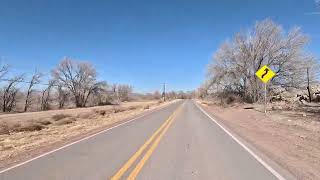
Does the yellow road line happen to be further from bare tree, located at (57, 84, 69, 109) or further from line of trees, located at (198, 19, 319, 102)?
bare tree, located at (57, 84, 69, 109)

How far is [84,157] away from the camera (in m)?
8.78

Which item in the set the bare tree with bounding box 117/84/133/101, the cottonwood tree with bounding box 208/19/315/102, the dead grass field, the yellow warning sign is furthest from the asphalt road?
the bare tree with bounding box 117/84/133/101

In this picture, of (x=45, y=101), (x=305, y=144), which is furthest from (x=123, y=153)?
(x=45, y=101)

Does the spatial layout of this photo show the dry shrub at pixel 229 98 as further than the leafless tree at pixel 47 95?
No

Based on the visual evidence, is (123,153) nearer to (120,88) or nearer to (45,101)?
(45,101)

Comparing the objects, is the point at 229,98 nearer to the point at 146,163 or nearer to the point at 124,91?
the point at 146,163

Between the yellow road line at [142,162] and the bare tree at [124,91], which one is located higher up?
the bare tree at [124,91]

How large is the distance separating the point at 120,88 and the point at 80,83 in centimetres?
6990

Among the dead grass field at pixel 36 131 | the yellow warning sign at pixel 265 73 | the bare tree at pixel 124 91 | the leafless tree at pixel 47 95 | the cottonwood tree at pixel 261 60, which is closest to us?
the dead grass field at pixel 36 131

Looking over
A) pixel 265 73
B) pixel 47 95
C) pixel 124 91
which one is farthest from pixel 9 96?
pixel 124 91

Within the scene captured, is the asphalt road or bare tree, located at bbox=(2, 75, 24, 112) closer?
the asphalt road

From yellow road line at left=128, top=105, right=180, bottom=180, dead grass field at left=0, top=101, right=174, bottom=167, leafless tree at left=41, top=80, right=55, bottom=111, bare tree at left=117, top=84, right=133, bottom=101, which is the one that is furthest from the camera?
bare tree at left=117, top=84, right=133, bottom=101

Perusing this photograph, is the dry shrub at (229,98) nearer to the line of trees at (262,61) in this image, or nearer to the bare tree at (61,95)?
the line of trees at (262,61)

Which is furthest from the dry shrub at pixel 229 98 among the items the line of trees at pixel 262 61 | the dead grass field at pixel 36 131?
the dead grass field at pixel 36 131
